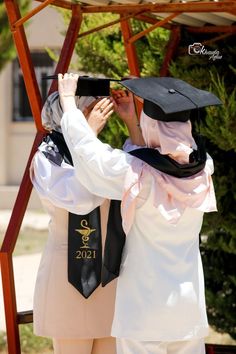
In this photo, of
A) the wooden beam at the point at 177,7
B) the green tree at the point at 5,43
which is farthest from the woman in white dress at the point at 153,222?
the green tree at the point at 5,43

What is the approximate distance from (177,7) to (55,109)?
4.24 ft

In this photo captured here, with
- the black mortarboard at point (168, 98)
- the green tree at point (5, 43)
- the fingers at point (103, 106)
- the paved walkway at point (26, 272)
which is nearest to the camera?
the black mortarboard at point (168, 98)

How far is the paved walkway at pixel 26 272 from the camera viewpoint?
29.1 feet

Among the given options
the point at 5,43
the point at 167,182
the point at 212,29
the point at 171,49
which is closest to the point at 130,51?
the point at 171,49

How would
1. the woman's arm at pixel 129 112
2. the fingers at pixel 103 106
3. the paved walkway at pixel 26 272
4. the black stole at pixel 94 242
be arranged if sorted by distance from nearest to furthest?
1. the black stole at pixel 94 242
2. the fingers at pixel 103 106
3. the woman's arm at pixel 129 112
4. the paved walkway at pixel 26 272

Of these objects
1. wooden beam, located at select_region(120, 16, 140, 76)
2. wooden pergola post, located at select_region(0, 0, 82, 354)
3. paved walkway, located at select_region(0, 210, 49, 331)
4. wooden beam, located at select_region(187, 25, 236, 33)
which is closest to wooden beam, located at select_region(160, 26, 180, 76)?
wooden beam, located at select_region(187, 25, 236, 33)

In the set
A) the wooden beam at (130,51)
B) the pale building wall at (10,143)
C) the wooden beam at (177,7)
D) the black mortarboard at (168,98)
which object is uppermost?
the wooden beam at (177,7)

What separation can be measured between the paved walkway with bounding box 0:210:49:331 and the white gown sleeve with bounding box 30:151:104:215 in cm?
420

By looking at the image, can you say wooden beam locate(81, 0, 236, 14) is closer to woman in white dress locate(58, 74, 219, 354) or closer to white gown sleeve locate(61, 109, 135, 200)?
woman in white dress locate(58, 74, 219, 354)

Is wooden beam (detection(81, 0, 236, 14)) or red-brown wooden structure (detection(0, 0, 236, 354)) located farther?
wooden beam (detection(81, 0, 236, 14))

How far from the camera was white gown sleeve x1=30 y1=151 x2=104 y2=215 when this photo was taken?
12.0 feet

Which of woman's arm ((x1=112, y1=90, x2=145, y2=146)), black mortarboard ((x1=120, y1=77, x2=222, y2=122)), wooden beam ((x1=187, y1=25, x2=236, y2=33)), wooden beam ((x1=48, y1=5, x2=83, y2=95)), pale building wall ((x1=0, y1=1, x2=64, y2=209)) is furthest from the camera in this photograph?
pale building wall ((x1=0, y1=1, x2=64, y2=209))

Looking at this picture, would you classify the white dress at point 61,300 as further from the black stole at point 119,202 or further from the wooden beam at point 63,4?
the wooden beam at point 63,4

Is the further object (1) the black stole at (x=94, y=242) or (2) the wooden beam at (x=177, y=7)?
(2) the wooden beam at (x=177, y=7)
